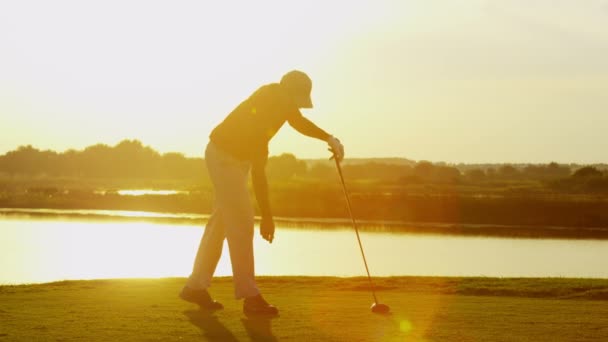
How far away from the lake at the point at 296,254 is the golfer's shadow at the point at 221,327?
10198 millimetres

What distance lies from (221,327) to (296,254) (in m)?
19.4

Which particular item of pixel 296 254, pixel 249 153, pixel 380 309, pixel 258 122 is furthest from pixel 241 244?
pixel 296 254

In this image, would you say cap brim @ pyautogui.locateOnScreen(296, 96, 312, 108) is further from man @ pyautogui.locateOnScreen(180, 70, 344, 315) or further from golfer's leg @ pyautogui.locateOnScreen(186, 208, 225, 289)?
golfer's leg @ pyautogui.locateOnScreen(186, 208, 225, 289)

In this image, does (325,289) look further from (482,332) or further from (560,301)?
(482,332)

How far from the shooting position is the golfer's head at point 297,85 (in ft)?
25.6

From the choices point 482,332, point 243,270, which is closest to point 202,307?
point 243,270

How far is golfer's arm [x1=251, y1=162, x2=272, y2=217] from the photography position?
7.88 metres

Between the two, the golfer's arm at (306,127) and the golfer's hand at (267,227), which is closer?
the golfer's arm at (306,127)

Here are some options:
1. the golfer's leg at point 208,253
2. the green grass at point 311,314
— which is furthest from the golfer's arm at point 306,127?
the green grass at point 311,314

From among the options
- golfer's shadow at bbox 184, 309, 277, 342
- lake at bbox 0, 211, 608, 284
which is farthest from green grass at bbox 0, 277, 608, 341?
lake at bbox 0, 211, 608, 284

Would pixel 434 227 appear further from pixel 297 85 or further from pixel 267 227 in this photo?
pixel 297 85

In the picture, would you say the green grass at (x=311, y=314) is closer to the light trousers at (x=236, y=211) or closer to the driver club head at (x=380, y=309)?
the driver club head at (x=380, y=309)

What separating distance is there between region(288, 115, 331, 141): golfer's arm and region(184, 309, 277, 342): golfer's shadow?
57.4 inches

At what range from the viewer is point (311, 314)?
307 inches
